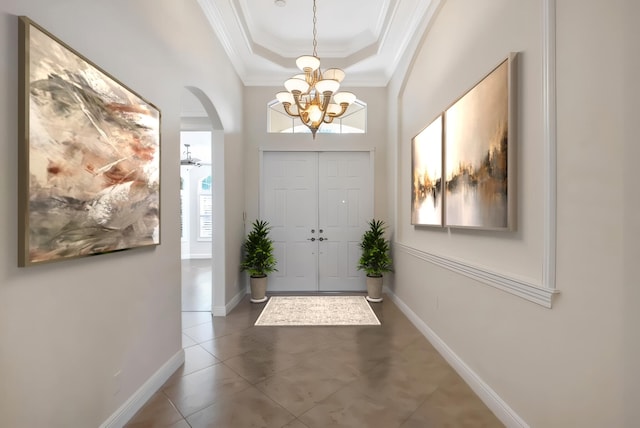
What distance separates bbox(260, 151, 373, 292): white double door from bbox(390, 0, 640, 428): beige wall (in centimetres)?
325

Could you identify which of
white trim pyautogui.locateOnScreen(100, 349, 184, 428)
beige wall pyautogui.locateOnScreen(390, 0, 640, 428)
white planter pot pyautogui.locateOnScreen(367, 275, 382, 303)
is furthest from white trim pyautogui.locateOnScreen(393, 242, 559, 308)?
white trim pyautogui.locateOnScreen(100, 349, 184, 428)

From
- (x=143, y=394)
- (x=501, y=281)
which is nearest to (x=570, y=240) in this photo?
(x=501, y=281)

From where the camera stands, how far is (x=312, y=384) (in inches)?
105

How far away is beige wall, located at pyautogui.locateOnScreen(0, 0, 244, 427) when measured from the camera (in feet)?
4.43

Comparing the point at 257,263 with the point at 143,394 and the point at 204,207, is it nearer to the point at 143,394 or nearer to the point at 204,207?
the point at 143,394

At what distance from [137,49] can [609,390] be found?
3.34m

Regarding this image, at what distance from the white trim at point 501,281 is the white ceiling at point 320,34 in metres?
2.85

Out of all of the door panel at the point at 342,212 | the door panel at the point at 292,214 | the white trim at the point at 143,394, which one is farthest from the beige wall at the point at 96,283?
the door panel at the point at 342,212

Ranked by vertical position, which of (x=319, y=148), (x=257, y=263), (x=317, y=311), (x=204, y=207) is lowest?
(x=317, y=311)

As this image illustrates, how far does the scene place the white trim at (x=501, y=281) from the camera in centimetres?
→ 179

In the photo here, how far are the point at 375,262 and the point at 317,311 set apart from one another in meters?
1.27

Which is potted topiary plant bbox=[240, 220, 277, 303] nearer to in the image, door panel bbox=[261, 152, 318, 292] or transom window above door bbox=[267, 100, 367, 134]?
door panel bbox=[261, 152, 318, 292]

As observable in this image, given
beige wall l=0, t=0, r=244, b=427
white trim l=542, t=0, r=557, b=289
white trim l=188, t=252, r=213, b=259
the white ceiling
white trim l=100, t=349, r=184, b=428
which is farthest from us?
white trim l=188, t=252, r=213, b=259

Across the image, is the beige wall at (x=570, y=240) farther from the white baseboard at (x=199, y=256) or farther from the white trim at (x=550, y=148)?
the white baseboard at (x=199, y=256)
